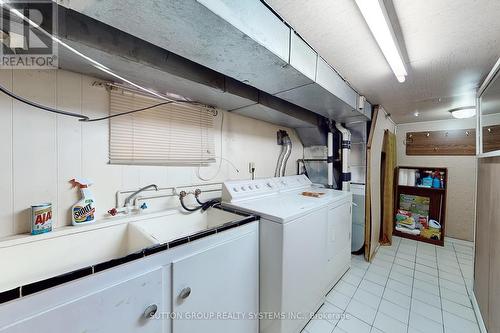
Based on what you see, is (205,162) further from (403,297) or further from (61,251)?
(403,297)

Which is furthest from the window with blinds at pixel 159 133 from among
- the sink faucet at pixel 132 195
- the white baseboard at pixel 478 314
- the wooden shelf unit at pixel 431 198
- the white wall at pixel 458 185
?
the white wall at pixel 458 185

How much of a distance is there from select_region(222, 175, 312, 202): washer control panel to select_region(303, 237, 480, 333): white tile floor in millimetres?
1217

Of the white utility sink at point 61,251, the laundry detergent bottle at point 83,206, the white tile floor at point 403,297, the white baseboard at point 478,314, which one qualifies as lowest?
the white tile floor at point 403,297

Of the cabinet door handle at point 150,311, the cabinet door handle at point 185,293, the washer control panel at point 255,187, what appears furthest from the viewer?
the washer control panel at point 255,187

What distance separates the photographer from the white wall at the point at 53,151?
3.47 feet

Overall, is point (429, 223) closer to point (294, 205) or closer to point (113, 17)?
point (294, 205)

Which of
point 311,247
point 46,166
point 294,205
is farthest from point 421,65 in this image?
point 46,166

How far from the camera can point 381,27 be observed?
3.67 ft

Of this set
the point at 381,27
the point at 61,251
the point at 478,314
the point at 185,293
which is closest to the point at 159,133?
the point at 61,251

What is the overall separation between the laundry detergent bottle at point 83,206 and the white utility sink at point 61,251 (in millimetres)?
86

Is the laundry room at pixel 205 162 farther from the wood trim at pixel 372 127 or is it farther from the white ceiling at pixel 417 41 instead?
Result: the wood trim at pixel 372 127

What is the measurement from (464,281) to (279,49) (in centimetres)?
330

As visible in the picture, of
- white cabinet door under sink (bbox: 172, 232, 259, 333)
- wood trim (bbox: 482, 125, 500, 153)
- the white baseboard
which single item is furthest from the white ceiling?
the white baseboard

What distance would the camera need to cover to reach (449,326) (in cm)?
168
